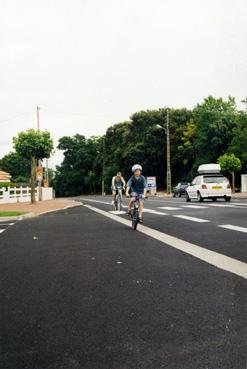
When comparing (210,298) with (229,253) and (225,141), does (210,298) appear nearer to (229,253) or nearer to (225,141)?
(229,253)

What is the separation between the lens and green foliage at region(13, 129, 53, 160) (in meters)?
38.3

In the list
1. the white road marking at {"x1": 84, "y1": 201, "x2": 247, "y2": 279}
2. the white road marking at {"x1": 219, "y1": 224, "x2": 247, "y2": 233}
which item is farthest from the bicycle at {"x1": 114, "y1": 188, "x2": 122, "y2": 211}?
the white road marking at {"x1": 84, "y1": 201, "x2": 247, "y2": 279}

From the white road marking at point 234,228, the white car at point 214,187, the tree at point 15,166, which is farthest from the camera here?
the tree at point 15,166

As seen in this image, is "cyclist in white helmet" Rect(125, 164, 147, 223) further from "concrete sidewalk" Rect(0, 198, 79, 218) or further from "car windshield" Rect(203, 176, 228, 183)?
"car windshield" Rect(203, 176, 228, 183)

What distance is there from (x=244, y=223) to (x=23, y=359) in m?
10.1

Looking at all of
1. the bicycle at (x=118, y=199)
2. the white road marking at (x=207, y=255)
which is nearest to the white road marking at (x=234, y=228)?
the white road marking at (x=207, y=255)

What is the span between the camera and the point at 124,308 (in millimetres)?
4512

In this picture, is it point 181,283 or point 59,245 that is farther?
point 59,245

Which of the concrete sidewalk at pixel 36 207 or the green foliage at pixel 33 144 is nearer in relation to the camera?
the concrete sidewalk at pixel 36 207

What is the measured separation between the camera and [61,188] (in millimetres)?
100625

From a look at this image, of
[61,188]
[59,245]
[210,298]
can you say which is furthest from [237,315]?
[61,188]

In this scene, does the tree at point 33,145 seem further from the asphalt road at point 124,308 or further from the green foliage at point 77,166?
the green foliage at point 77,166

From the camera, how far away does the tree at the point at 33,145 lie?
38312 mm

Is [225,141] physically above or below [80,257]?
above
